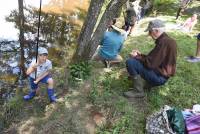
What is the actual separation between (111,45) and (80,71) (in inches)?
38.5

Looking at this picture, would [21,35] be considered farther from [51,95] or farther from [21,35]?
[51,95]

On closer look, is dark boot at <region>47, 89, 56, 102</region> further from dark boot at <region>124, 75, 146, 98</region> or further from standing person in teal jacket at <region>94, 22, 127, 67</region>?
standing person in teal jacket at <region>94, 22, 127, 67</region>

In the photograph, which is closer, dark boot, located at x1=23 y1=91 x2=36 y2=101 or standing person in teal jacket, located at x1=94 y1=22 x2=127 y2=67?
dark boot, located at x1=23 y1=91 x2=36 y2=101

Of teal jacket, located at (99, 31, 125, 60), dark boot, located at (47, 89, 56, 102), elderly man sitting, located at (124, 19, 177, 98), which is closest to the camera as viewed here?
elderly man sitting, located at (124, 19, 177, 98)

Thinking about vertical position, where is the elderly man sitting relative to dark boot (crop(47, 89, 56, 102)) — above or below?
above

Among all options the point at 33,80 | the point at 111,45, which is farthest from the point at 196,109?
the point at 33,80

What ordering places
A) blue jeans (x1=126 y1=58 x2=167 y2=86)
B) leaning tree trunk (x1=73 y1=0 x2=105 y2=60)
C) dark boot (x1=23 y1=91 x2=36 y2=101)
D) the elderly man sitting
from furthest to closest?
1. leaning tree trunk (x1=73 y1=0 x2=105 y2=60)
2. dark boot (x1=23 y1=91 x2=36 y2=101)
3. blue jeans (x1=126 y1=58 x2=167 y2=86)
4. the elderly man sitting

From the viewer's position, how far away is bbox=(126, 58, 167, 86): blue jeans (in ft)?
23.0

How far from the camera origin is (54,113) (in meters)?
7.05

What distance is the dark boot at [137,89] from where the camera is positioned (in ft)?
23.9

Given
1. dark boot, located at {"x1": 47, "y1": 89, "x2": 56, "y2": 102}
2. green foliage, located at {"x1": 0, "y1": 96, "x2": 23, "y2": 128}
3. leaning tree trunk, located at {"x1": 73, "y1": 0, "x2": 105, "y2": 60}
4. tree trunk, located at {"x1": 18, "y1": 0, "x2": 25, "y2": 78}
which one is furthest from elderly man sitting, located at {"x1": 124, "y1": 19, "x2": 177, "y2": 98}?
tree trunk, located at {"x1": 18, "y1": 0, "x2": 25, "y2": 78}

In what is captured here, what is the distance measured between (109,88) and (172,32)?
5.80 m

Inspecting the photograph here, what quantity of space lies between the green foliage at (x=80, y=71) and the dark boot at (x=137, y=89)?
3.95ft

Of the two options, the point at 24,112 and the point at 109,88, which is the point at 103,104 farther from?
the point at 24,112
